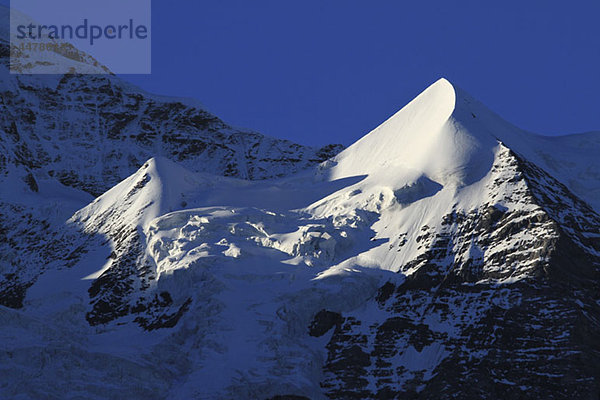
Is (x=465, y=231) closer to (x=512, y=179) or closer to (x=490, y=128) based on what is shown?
(x=512, y=179)

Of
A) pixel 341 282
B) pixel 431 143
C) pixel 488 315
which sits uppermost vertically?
pixel 431 143

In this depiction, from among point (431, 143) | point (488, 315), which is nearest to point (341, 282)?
point (488, 315)

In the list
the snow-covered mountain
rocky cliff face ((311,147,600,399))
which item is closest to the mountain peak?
the snow-covered mountain

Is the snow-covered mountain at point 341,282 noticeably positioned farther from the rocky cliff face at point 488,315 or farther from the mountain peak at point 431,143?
the mountain peak at point 431,143

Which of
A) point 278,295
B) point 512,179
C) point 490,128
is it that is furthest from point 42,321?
point 490,128

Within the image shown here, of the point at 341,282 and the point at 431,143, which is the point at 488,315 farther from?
the point at 431,143

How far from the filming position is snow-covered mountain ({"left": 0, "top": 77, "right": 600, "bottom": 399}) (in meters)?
Result: 109

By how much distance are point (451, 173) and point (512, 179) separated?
7408 mm

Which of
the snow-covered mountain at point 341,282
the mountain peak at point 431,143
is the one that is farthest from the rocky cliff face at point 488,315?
the mountain peak at point 431,143

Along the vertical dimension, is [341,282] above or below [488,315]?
above

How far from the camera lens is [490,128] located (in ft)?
482

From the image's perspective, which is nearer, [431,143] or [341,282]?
[341,282]

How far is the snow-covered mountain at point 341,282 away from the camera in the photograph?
108938mm

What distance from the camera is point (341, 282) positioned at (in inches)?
4737
